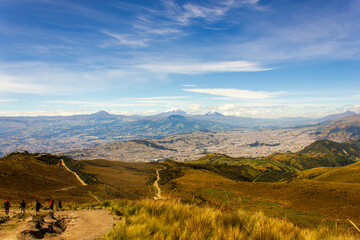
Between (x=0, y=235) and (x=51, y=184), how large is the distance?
40.6m

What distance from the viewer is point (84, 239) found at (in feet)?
21.3

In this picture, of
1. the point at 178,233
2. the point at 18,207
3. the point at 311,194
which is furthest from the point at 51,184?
the point at 311,194

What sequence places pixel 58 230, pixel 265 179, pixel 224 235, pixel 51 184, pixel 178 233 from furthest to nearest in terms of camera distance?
1. pixel 265 179
2. pixel 51 184
3. pixel 58 230
4. pixel 178 233
5. pixel 224 235

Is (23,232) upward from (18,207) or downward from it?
upward

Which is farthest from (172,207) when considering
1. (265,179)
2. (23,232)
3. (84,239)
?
(265,179)

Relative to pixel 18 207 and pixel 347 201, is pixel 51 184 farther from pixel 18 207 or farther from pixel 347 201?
pixel 347 201

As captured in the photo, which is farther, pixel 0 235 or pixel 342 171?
pixel 342 171

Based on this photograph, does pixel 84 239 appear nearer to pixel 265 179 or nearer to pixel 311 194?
pixel 311 194

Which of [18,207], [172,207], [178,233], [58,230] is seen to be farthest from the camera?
[18,207]

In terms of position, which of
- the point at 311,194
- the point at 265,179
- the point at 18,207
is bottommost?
the point at 265,179

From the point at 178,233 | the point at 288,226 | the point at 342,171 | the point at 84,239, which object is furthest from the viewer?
the point at 342,171

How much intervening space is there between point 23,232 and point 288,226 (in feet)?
31.5

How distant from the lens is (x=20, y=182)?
37344mm

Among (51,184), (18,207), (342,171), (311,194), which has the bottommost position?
(342,171)
